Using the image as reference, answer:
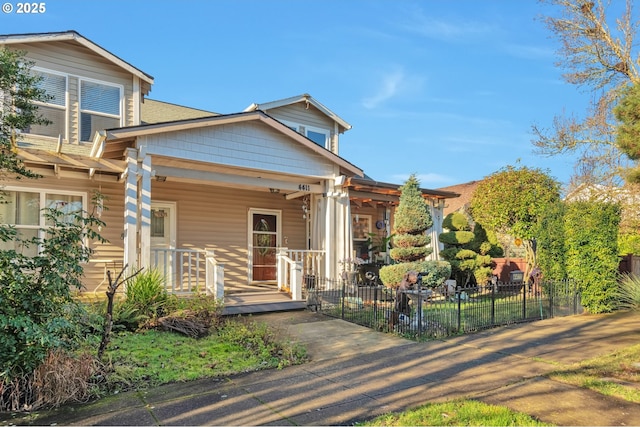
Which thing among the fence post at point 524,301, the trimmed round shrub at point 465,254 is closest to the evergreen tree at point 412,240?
the trimmed round shrub at point 465,254

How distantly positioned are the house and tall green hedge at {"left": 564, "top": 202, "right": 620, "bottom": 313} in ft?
17.0

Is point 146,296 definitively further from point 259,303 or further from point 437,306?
point 437,306

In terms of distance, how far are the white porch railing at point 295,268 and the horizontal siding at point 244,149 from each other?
2.21m

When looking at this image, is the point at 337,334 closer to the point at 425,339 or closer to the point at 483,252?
the point at 425,339

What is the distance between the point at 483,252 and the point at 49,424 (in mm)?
13302

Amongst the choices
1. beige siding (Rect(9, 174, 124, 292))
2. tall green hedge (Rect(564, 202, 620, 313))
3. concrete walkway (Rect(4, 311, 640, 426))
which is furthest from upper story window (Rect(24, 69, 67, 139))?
tall green hedge (Rect(564, 202, 620, 313))

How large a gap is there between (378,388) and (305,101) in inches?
447

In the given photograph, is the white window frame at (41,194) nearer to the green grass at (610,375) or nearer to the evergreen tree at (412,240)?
the evergreen tree at (412,240)

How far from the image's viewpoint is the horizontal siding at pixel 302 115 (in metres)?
13.9

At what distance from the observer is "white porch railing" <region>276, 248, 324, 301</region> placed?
9.95 meters

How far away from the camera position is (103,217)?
402 inches

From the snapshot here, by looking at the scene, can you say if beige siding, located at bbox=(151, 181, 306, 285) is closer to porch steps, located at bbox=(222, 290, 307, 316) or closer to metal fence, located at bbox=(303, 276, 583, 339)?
porch steps, located at bbox=(222, 290, 307, 316)

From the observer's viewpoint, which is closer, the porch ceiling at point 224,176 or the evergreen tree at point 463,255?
the porch ceiling at point 224,176

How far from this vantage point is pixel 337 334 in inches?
294
